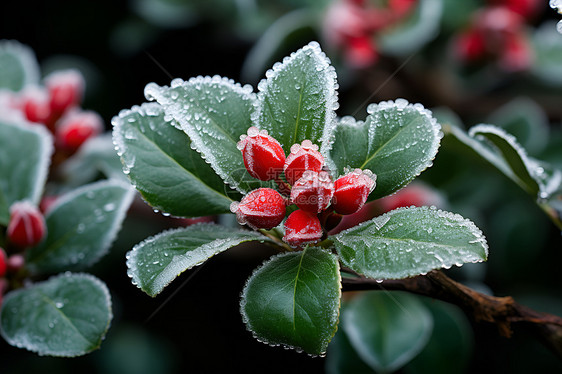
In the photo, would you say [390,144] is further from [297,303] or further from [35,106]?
[35,106]

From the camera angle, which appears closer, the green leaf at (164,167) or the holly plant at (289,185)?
the holly plant at (289,185)

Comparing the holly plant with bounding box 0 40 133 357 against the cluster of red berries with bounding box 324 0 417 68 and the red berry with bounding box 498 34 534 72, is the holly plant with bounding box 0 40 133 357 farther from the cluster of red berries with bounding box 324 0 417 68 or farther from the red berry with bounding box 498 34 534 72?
the red berry with bounding box 498 34 534 72

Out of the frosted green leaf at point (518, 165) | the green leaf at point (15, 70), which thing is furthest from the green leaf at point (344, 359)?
the green leaf at point (15, 70)

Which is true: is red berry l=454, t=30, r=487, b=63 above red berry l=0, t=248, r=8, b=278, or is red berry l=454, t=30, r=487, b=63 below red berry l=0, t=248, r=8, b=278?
above

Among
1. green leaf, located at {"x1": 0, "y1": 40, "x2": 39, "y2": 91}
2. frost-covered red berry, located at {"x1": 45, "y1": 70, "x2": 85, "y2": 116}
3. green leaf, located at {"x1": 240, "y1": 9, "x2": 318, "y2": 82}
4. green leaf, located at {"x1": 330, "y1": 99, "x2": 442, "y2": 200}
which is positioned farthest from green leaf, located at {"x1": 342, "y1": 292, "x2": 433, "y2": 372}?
green leaf, located at {"x1": 0, "y1": 40, "x2": 39, "y2": 91}

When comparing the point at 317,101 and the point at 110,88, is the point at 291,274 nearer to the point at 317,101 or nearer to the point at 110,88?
the point at 317,101

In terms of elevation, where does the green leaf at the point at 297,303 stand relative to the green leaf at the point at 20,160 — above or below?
above

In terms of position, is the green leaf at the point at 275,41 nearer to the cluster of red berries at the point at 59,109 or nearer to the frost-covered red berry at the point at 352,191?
the cluster of red berries at the point at 59,109
